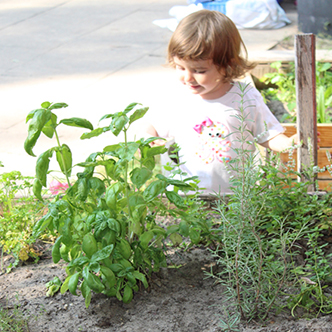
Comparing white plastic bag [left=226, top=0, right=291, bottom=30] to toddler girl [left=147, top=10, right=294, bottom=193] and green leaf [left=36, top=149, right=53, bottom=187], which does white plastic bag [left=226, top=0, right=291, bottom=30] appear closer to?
toddler girl [left=147, top=10, right=294, bottom=193]

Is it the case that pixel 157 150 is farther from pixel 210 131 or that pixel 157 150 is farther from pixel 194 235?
pixel 210 131

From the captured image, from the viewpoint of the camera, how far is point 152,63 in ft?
18.6

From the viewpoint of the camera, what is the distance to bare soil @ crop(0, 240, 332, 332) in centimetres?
158

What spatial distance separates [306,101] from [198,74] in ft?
1.80

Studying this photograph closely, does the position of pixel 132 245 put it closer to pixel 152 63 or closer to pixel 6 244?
pixel 6 244

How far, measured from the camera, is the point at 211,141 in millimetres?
2500

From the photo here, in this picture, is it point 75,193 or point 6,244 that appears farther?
point 6,244

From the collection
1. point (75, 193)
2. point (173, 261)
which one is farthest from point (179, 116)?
point (75, 193)

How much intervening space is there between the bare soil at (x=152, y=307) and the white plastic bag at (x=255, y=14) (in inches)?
220

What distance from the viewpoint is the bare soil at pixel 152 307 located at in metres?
1.58

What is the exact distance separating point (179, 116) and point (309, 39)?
83 cm

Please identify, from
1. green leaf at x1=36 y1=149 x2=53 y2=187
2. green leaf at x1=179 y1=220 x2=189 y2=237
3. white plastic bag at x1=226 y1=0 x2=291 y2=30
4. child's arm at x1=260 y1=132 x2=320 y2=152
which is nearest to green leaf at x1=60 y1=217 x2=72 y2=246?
green leaf at x1=36 y1=149 x2=53 y2=187

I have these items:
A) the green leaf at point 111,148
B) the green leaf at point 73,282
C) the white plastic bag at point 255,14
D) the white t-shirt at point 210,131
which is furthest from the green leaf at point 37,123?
the white plastic bag at point 255,14

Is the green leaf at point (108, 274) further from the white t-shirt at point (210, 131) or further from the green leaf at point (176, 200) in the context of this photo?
the white t-shirt at point (210, 131)
